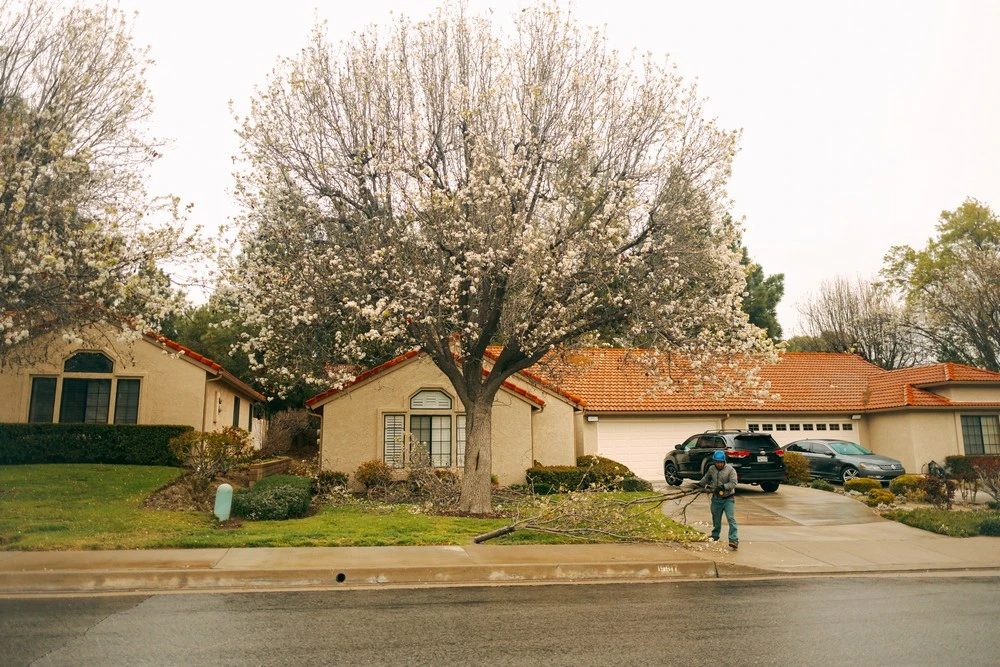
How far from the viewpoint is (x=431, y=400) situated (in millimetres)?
21578

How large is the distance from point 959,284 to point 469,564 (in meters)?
32.5

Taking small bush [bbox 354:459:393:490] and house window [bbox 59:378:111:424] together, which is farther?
house window [bbox 59:378:111:424]

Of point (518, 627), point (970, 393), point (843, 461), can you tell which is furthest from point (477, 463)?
point (970, 393)

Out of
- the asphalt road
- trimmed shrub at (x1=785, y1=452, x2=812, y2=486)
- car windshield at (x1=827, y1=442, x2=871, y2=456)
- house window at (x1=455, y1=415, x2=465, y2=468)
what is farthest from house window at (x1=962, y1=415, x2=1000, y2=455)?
the asphalt road

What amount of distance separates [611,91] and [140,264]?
10.1 m

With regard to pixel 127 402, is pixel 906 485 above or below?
below

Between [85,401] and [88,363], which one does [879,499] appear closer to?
[85,401]

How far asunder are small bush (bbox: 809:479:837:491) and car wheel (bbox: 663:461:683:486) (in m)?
3.94

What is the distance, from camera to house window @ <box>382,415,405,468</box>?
21031mm

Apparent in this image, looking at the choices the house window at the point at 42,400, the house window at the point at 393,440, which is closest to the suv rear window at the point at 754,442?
the house window at the point at 393,440

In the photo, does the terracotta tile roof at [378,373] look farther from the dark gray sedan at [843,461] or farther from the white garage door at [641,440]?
the dark gray sedan at [843,461]

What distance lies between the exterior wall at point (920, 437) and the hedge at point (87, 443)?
24.4m

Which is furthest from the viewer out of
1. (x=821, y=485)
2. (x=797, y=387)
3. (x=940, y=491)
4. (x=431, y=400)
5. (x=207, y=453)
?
(x=797, y=387)

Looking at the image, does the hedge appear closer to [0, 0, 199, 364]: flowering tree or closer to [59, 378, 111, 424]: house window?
[59, 378, 111, 424]: house window
